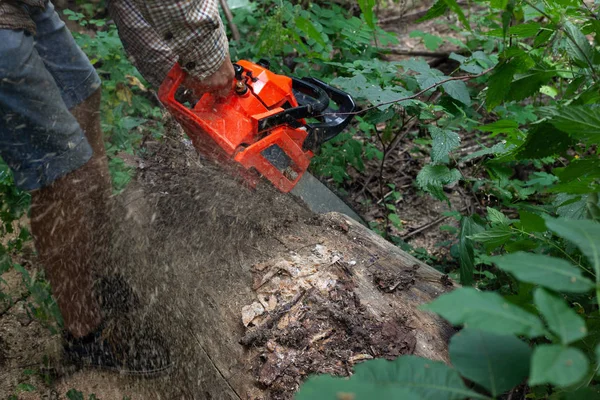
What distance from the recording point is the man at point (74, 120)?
7.27 feet

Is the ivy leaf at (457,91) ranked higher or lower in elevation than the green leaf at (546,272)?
lower

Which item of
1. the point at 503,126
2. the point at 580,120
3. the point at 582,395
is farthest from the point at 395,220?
the point at 582,395

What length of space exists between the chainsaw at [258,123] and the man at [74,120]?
0.40 ft

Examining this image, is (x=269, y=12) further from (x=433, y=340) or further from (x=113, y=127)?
(x=433, y=340)

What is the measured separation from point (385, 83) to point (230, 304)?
60.4 inches

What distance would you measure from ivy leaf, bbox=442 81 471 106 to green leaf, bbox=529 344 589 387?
2022 millimetres

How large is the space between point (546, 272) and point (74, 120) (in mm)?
2191

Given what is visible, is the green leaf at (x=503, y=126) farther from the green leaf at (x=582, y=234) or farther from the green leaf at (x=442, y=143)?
the green leaf at (x=582, y=234)

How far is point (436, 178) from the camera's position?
275 cm

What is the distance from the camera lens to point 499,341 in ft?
2.52

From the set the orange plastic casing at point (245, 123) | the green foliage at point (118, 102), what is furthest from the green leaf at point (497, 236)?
the green foliage at point (118, 102)

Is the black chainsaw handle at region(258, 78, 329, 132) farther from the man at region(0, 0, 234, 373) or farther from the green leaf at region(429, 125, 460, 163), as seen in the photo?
the green leaf at region(429, 125, 460, 163)

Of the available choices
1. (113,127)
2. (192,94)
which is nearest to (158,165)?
(113,127)

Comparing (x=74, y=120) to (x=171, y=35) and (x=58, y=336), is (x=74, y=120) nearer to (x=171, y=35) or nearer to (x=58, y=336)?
(x=171, y=35)
